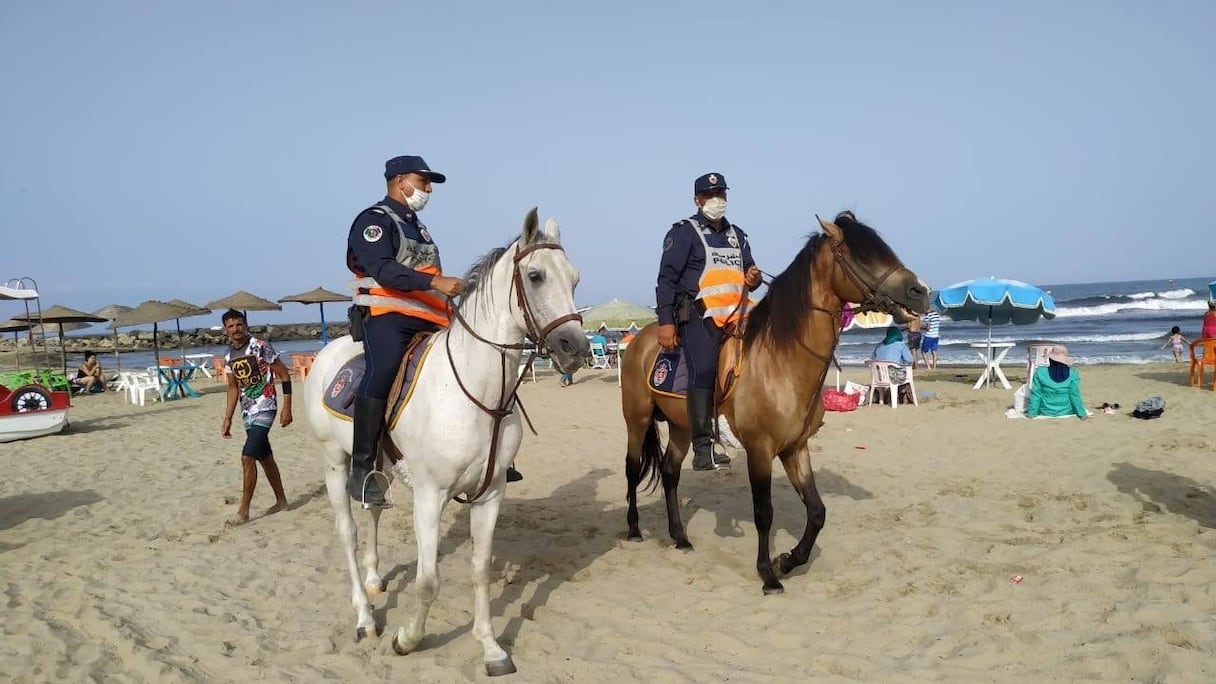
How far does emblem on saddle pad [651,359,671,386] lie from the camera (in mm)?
6055

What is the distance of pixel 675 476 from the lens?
6.72 m

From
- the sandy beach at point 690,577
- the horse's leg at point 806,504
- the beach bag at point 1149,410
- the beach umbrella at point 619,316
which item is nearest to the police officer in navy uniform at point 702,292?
the horse's leg at point 806,504

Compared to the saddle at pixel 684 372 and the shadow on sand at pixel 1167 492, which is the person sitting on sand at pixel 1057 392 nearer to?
the shadow on sand at pixel 1167 492

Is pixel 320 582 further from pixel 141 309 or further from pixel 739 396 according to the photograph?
pixel 141 309

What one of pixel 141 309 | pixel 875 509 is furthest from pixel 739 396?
pixel 141 309

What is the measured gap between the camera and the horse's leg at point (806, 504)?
541 cm

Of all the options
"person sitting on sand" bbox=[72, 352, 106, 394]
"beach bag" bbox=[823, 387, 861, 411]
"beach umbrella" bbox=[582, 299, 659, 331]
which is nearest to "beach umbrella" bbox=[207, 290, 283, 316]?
"person sitting on sand" bbox=[72, 352, 106, 394]

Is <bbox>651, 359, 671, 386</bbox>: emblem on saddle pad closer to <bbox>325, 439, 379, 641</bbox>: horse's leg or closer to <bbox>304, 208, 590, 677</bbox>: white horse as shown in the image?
<bbox>304, 208, 590, 677</bbox>: white horse

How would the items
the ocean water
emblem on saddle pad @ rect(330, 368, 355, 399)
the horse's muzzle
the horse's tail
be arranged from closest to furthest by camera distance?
the horse's muzzle
emblem on saddle pad @ rect(330, 368, 355, 399)
the horse's tail
the ocean water

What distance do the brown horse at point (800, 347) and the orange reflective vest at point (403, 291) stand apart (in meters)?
2.49

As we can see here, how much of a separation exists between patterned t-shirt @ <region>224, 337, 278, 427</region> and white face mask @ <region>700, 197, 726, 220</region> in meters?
4.91

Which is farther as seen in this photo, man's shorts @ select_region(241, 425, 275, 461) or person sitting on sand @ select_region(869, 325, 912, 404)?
person sitting on sand @ select_region(869, 325, 912, 404)

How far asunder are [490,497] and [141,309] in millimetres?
24776

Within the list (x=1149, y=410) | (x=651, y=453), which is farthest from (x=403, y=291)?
(x=1149, y=410)
